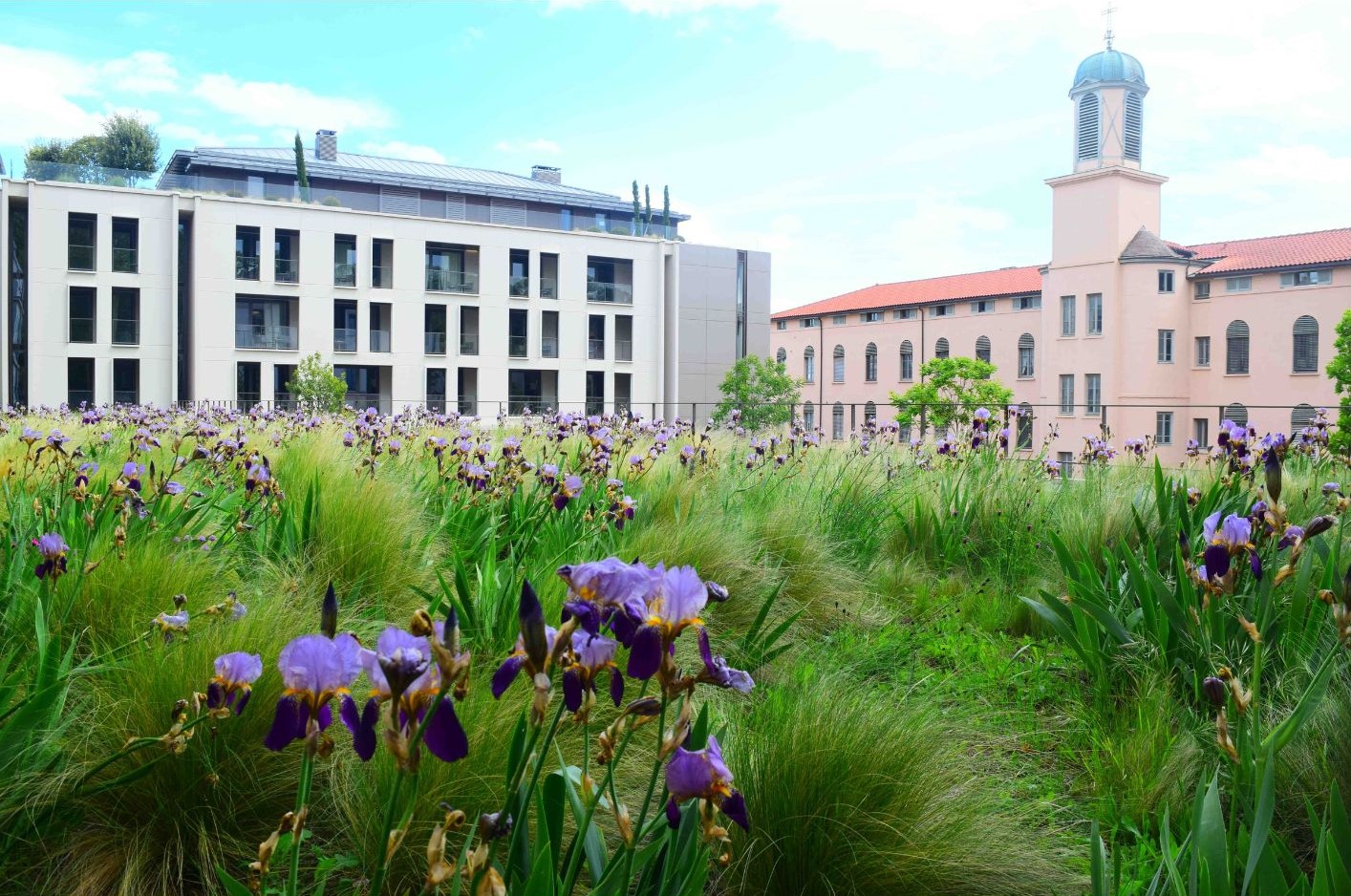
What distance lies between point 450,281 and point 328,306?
4462 mm

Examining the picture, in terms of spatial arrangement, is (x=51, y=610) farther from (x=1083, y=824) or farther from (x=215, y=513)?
(x=1083, y=824)

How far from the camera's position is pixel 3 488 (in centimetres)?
407

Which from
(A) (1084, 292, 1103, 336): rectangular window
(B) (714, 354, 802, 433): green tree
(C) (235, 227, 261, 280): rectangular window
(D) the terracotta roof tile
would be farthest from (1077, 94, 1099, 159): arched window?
(C) (235, 227, 261, 280): rectangular window

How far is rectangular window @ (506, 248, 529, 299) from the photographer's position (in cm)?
3834

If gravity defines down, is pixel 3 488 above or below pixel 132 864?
above

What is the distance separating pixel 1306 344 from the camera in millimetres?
45438

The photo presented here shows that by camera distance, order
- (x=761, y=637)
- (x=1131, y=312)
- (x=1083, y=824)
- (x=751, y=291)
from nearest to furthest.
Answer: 1. (x=1083, y=824)
2. (x=761, y=637)
3. (x=751, y=291)
4. (x=1131, y=312)

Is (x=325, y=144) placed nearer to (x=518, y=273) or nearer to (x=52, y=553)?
(x=518, y=273)

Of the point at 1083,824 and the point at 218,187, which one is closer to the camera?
the point at 1083,824

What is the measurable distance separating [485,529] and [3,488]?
1858mm

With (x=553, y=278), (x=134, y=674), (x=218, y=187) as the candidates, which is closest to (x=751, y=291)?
(x=553, y=278)

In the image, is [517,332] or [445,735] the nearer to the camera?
[445,735]

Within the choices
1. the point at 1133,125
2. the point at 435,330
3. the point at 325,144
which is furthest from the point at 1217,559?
the point at 1133,125

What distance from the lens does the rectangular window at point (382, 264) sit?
3600 centimetres
